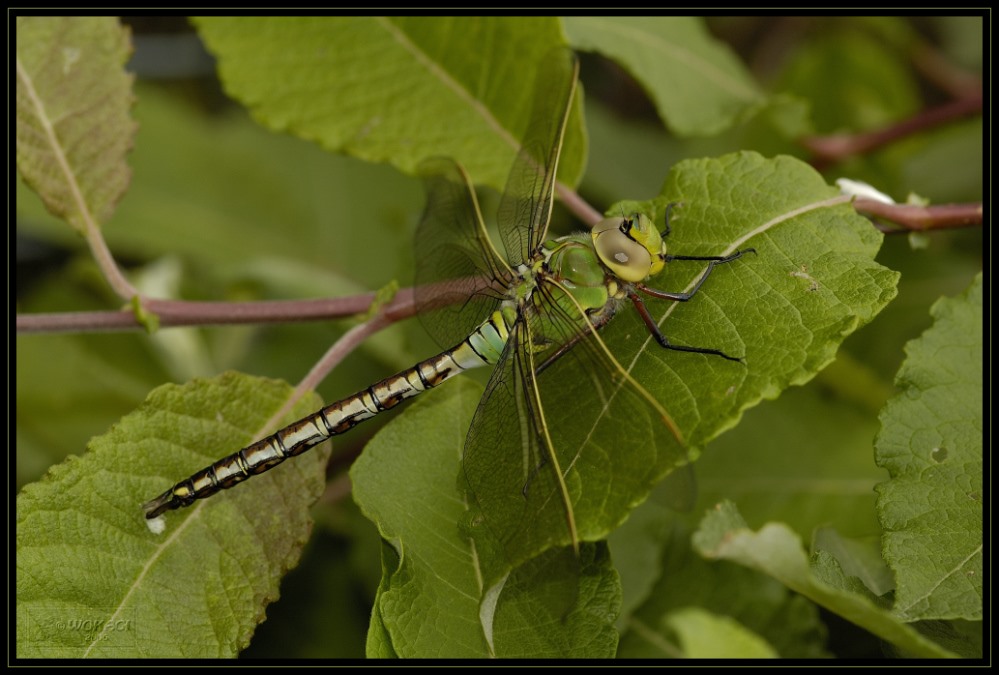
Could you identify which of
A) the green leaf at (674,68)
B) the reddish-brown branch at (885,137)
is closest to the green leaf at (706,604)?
the green leaf at (674,68)

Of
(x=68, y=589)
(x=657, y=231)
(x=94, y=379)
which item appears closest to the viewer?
(x=68, y=589)

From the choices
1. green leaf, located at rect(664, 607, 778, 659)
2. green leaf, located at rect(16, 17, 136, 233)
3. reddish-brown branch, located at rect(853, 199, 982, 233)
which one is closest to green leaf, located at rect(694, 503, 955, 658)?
green leaf, located at rect(664, 607, 778, 659)

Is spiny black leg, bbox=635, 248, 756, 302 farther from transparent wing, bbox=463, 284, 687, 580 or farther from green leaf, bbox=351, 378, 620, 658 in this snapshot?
green leaf, bbox=351, 378, 620, 658

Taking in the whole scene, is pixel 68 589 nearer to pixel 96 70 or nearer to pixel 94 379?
pixel 96 70

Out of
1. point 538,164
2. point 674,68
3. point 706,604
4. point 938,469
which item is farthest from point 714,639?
point 674,68

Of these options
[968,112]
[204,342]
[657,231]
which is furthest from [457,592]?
[968,112]

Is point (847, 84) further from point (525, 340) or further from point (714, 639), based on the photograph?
point (714, 639)
